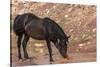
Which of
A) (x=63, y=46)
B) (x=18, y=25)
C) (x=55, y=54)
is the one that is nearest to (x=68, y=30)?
(x=63, y=46)

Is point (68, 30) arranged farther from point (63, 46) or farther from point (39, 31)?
point (39, 31)

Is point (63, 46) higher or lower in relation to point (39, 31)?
lower

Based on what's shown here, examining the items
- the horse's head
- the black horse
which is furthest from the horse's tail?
the horse's head

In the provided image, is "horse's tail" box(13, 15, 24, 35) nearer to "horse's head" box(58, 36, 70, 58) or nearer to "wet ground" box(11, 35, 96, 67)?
"wet ground" box(11, 35, 96, 67)

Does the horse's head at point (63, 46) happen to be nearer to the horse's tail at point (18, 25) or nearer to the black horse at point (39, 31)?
the black horse at point (39, 31)

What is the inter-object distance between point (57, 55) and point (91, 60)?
17.6 inches

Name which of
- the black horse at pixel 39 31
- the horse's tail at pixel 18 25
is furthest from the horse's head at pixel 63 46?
the horse's tail at pixel 18 25

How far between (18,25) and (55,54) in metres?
0.52

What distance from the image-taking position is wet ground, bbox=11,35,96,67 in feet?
6.59

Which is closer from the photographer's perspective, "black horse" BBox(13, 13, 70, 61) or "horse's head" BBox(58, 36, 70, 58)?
"black horse" BBox(13, 13, 70, 61)

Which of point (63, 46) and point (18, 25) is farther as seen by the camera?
point (63, 46)

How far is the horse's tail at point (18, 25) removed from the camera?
79.2 inches

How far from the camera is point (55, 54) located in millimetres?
2148
